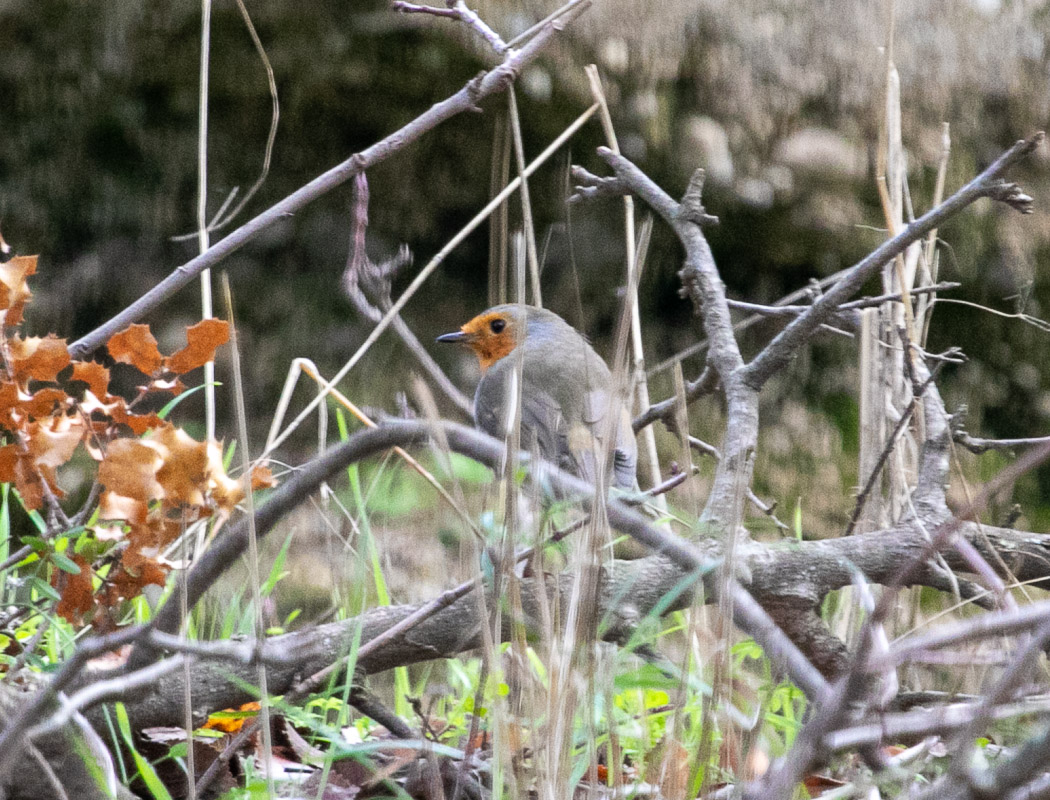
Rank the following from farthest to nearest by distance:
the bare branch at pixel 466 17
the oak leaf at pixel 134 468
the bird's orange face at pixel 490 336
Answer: the bird's orange face at pixel 490 336 → the bare branch at pixel 466 17 → the oak leaf at pixel 134 468

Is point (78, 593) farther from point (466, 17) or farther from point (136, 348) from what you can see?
point (466, 17)

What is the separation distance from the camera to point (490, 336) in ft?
11.8

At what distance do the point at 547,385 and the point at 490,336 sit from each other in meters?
0.40

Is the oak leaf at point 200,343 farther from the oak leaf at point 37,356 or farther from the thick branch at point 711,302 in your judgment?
the thick branch at point 711,302

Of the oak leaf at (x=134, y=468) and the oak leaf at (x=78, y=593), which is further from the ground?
the oak leaf at (x=134, y=468)

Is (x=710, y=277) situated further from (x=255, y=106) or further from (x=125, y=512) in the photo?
(x=255, y=106)

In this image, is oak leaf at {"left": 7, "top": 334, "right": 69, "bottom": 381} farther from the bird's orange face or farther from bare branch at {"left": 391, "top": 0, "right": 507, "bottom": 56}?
the bird's orange face

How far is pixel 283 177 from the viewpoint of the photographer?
151 inches

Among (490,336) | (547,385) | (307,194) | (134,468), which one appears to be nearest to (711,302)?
(307,194)

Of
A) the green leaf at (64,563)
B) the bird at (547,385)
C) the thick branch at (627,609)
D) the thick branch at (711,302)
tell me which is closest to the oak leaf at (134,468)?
the green leaf at (64,563)

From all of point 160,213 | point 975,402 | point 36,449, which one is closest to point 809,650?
point 36,449

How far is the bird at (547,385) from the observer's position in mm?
2887

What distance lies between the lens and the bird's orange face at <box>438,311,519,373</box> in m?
3.53

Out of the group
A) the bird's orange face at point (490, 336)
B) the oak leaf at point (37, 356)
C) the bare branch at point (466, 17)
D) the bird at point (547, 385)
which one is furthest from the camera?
the bird's orange face at point (490, 336)
